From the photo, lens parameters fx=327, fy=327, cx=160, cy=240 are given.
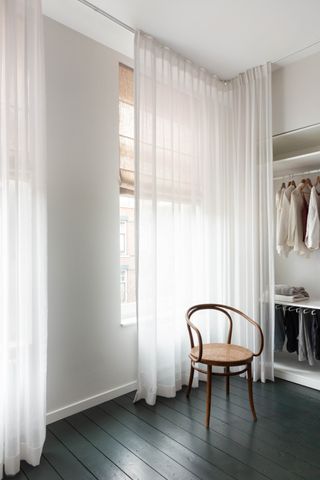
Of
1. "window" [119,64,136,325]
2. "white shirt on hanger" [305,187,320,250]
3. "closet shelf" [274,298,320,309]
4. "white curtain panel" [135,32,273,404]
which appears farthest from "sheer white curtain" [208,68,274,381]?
"window" [119,64,136,325]

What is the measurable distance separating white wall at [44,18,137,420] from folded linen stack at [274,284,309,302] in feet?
4.79

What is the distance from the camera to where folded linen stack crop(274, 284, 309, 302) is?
10.0 feet

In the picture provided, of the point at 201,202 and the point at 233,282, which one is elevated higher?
the point at 201,202

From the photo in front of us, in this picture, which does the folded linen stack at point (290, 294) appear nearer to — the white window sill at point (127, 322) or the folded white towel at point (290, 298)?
the folded white towel at point (290, 298)

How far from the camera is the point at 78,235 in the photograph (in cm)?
252

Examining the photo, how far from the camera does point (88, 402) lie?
2541 millimetres

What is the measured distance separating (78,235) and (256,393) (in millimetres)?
2001

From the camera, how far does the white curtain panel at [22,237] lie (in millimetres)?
1853

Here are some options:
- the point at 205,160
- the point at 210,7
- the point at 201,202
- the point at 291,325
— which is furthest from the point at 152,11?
the point at 291,325

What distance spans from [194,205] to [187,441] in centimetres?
184

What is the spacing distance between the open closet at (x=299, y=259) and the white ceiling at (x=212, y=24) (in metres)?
0.78

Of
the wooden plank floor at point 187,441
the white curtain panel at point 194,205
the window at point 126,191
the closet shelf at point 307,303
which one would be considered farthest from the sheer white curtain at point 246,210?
the window at point 126,191

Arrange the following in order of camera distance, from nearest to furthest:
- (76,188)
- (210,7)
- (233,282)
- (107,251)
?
(210,7), (76,188), (107,251), (233,282)

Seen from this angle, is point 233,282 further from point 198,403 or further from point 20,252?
point 20,252
